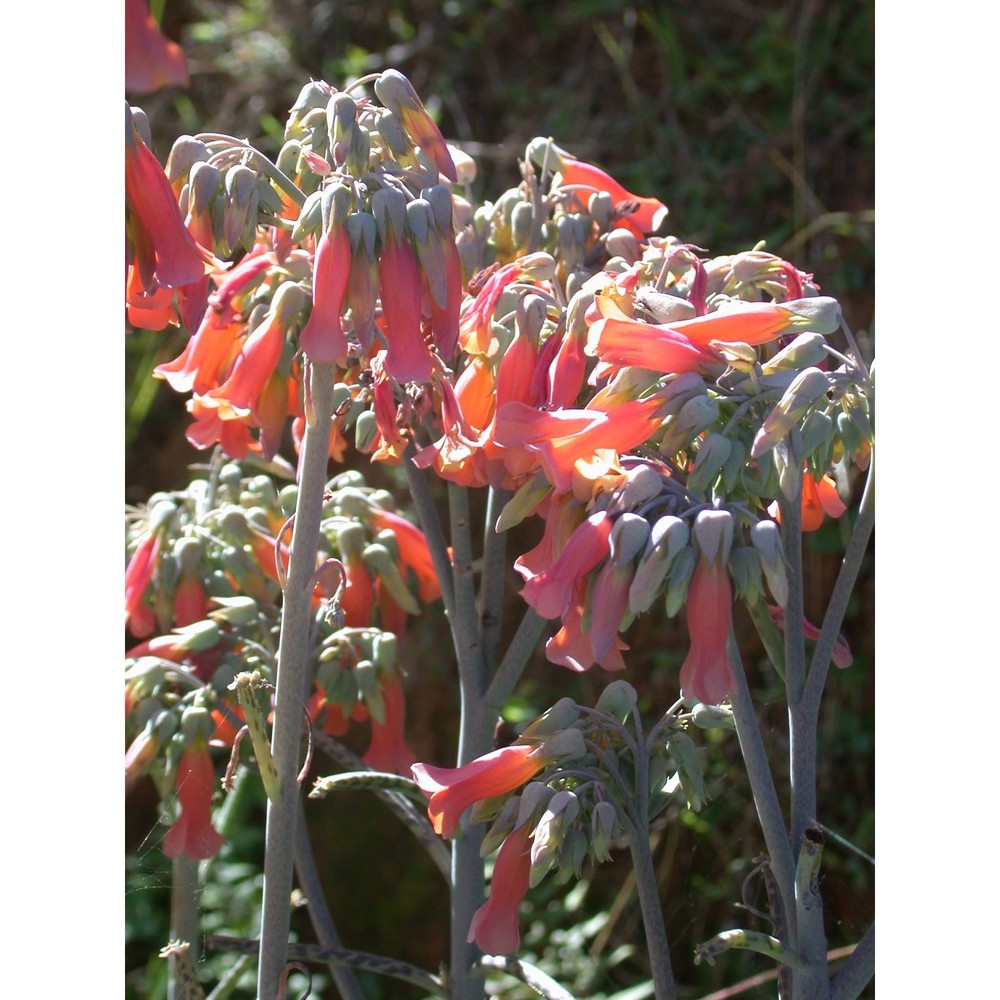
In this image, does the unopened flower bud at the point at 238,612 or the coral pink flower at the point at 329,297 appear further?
the unopened flower bud at the point at 238,612

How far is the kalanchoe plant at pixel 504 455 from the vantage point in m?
0.68

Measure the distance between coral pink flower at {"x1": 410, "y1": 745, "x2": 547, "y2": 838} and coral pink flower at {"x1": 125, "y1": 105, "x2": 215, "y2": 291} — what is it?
0.33 meters

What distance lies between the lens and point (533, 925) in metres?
1.88

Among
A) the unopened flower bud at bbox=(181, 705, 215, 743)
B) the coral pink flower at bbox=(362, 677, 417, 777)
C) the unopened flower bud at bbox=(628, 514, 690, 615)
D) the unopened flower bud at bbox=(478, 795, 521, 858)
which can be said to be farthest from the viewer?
the coral pink flower at bbox=(362, 677, 417, 777)

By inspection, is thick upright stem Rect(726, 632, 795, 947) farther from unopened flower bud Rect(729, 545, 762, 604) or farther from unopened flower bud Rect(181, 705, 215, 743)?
unopened flower bud Rect(181, 705, 215, 743)

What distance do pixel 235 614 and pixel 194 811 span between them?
0.48 feet

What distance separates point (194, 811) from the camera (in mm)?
938

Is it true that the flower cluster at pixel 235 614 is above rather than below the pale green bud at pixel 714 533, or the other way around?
below

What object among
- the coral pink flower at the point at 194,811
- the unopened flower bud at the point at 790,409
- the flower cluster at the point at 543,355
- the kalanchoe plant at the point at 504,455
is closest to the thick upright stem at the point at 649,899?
the kalanchoe plant at the point at 504,455

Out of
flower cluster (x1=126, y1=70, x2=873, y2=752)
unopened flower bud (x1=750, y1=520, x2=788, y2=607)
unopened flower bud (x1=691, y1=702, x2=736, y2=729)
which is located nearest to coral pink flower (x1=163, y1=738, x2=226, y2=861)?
flower cluster (x1=126, y1=70, x2=873, y2=752)

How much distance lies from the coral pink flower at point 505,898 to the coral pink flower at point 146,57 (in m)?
0.46

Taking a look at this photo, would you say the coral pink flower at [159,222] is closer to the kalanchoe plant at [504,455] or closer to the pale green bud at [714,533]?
the kalanchoe plant at [504,455]

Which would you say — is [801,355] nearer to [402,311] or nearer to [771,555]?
[771,555]

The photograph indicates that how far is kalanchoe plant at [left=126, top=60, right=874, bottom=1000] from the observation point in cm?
68
